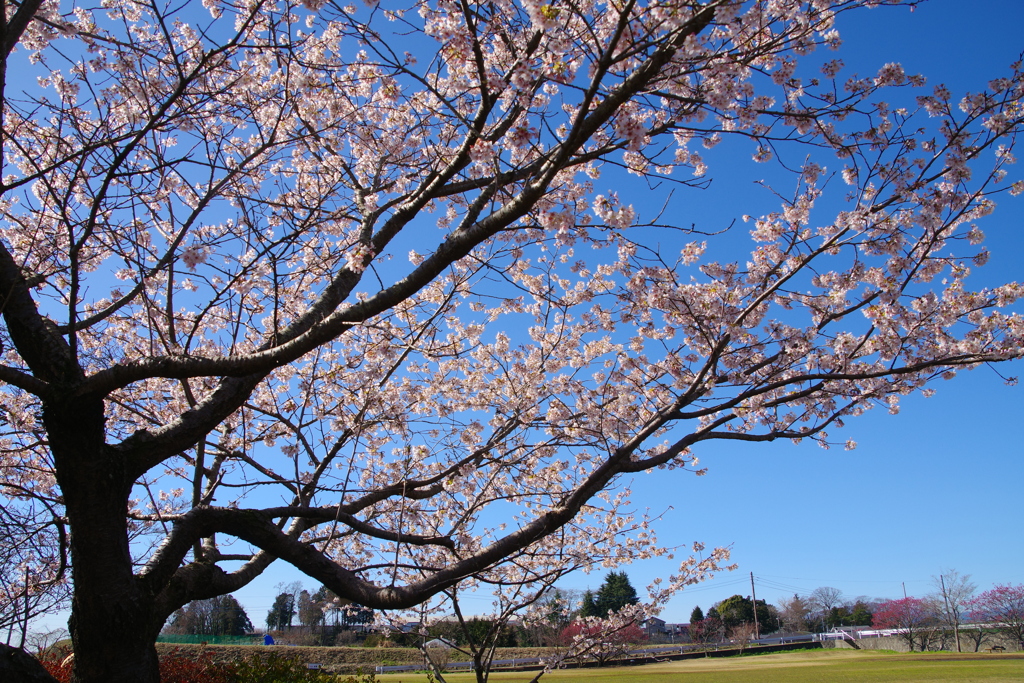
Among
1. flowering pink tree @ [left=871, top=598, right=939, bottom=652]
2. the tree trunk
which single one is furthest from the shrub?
flowering pink tree @ [left=871, top=598, right=939, bottom=652]

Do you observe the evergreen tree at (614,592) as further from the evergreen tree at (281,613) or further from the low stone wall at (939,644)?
the evergreen tree at (281,613)

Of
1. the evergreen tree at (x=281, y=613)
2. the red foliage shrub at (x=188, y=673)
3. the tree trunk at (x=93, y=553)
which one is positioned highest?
the tree trunk at (x=93, y=553)

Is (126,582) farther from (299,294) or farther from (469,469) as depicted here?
(299,294)

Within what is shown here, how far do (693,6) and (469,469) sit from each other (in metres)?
3.94

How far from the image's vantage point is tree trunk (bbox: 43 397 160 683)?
3385 mm

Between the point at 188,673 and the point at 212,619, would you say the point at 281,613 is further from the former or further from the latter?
the point at 188,673

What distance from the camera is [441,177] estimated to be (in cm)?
346

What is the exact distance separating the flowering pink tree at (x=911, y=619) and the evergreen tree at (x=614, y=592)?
1820 centimetres

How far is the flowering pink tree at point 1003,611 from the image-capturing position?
33.8 metres

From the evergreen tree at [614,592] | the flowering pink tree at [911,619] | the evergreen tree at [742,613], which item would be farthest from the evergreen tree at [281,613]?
the flowering pink tree at [911,619]

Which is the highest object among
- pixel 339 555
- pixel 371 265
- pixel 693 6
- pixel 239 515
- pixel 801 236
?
pixel 693 6

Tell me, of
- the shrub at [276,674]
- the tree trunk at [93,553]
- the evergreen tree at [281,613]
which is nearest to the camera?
the tree trunk at [93,553]

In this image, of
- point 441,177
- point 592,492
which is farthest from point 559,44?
point 592,492

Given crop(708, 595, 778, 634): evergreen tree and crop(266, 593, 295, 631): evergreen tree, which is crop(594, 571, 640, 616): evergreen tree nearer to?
crop(708, 595, 778, 634): evergreen tree
